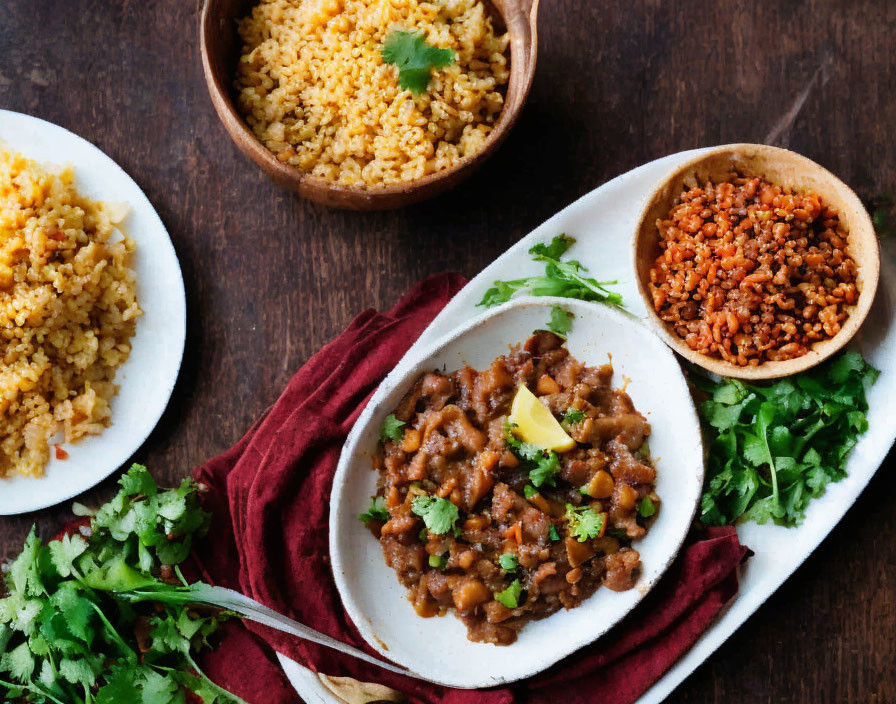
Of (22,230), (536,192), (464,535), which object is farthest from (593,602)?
(22,230)

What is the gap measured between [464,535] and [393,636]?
41 centimetres

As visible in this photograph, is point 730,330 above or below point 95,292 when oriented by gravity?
below

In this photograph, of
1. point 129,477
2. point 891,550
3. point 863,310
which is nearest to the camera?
point 863,310

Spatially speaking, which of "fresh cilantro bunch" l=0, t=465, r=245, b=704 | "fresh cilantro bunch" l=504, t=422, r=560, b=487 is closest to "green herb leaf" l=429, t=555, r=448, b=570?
"fresh cilantro bunch" l=504, t=422, r=560, b=487

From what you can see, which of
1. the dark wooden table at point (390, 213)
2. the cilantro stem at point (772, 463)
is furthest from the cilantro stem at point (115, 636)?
the cilantro stem at point (772, 463)

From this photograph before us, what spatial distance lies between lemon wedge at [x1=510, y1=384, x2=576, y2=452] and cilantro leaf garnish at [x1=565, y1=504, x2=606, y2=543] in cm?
19

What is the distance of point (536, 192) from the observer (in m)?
2.83

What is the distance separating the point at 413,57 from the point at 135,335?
1.34 m

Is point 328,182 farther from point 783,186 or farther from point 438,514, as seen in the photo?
point 783,186

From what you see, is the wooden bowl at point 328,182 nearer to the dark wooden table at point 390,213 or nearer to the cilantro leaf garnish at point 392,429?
the dark wooden table at point 390,213

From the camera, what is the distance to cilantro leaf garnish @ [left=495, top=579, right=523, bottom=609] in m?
2.37

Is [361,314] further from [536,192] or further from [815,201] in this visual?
[815,201]

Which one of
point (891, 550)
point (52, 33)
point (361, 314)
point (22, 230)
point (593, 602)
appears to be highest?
point (52, 33)

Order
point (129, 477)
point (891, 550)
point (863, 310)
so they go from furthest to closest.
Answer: point (891, 550)
point (129, 477)
point (863, 310)
